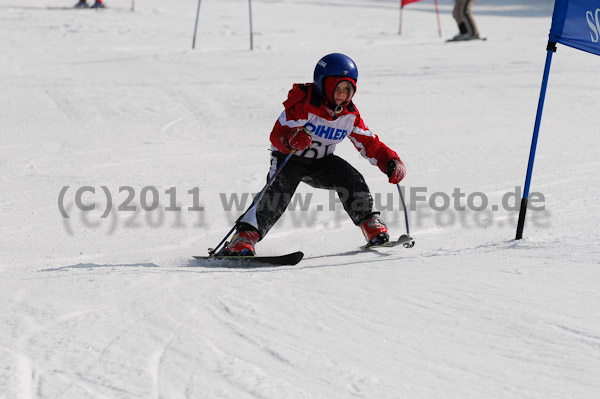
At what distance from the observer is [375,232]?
4.80 meters

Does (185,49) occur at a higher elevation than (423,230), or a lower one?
higher

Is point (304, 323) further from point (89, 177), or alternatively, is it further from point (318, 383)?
point (89, 177)

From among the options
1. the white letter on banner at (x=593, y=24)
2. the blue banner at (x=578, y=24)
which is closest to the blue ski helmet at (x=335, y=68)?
the blue banner at (x=578, y=24)

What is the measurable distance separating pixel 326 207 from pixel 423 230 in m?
1.06

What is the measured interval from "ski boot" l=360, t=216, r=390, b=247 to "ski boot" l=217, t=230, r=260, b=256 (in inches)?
28.8

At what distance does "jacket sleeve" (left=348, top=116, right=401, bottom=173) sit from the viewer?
4.90 metres

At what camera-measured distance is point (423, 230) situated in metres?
5.44

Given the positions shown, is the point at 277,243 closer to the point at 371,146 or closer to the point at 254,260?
the point at 254,260

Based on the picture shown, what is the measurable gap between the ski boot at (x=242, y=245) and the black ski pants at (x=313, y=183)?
89mm

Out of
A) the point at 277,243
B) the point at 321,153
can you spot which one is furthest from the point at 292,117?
the point at 277,243

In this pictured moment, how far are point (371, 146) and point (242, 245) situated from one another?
1.13 m

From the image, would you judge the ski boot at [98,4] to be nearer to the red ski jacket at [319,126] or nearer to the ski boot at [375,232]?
the red ski jacket at [319,126]

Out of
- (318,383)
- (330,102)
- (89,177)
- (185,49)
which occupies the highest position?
(185,49)

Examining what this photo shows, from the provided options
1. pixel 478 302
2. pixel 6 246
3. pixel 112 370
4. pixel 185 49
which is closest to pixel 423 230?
pixel 478 302
